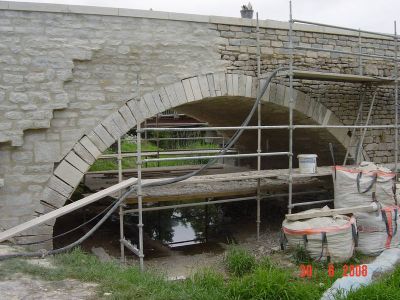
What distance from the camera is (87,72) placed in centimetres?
609

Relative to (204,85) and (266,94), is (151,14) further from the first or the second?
(266,94)

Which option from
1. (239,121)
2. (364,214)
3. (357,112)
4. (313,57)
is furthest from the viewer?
(239,121)

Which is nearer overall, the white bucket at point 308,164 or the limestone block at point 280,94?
the white bucket at point 308,164

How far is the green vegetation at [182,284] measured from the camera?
395 centimetres

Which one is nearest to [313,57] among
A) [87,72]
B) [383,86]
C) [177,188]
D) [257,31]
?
[257,31]

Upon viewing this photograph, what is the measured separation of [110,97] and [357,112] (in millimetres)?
4701

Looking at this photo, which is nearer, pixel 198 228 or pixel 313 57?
pixel 313 57

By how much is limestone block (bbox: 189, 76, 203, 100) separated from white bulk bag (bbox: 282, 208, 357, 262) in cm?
227

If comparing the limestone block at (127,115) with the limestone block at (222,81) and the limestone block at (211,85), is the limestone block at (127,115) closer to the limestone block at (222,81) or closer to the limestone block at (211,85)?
the limestone block at (211,85)

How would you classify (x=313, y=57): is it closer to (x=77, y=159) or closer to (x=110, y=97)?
(x=110, y=97)

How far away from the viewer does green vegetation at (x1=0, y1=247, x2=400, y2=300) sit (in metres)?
3.95

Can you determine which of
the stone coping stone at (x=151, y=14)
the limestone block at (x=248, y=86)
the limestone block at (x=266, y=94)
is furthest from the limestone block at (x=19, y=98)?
the limestone block at (x=266, y=94)
